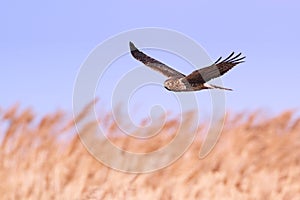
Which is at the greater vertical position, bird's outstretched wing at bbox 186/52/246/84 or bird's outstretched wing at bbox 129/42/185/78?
bird's outstretched wing at bbox 129/42/185/78

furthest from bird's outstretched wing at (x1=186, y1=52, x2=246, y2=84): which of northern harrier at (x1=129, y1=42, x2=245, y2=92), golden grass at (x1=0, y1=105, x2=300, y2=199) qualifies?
golden grass at (x1=0, y1=105, x2=300, y2=199)

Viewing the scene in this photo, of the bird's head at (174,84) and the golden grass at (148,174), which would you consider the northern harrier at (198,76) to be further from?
the golden grass at (148,174)

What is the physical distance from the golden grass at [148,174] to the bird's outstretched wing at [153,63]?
16.5 inches

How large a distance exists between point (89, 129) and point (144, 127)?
32cm

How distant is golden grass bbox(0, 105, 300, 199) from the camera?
165 inches

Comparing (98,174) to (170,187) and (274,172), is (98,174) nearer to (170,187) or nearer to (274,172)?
(170,187)

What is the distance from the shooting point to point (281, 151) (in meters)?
4.64

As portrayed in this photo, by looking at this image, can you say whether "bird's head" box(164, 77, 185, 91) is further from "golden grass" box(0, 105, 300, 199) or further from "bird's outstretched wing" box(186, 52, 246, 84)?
"golden grass" box(0, 105, 300, 199)

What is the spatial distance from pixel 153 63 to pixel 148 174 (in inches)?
29.2

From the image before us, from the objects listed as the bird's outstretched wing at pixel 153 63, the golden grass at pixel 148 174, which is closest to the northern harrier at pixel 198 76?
the bird's outstretched wing at pixel 153 63

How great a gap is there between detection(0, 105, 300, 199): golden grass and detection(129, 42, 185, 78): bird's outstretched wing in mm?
419

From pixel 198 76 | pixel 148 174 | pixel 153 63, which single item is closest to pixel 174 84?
pixel 198 76

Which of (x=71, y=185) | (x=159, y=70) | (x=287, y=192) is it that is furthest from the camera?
(x=287, y=192)

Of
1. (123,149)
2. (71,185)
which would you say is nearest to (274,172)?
(123,149)
